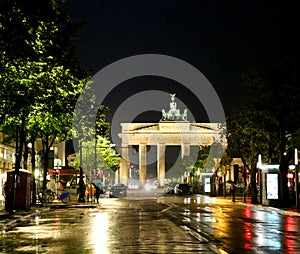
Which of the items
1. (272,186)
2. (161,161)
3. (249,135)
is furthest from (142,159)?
(272,186)

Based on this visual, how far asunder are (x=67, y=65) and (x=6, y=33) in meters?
12.6

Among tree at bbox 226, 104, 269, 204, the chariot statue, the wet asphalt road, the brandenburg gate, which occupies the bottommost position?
the wet asphalt road

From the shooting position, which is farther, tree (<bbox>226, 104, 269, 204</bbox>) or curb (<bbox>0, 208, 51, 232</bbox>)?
tree (<bbox>226, 104, 269, 204</bbox>)

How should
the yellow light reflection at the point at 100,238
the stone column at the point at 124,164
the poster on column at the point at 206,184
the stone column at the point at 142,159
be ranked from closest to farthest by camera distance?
the yellow light reflection at the point at 100,238 → the poster on column at the point at 206,184 → the stone column at the point at 124,164 → the stone column at the point at 142,159

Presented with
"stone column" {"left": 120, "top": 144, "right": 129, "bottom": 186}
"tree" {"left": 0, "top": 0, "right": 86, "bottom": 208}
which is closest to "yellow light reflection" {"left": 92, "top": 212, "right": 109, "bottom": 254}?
"tree" {"left": 0, "top": 0, "right": 86, "bottom": 208}

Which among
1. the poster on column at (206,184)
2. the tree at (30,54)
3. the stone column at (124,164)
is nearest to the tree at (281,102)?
the tree at (30,54)

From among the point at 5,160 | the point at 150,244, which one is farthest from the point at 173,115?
the point at 150,244

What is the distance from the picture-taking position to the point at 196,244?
17.4 m

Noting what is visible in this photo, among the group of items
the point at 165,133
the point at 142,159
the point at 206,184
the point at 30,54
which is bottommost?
Answer: the point at 206,184

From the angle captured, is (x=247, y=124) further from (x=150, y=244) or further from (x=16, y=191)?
(x=150, y=244)

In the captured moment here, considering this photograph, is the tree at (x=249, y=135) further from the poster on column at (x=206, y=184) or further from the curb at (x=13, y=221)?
the poster on column at (x=206, y=184)

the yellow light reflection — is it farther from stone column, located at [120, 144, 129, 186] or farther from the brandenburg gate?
the brandenburg gate

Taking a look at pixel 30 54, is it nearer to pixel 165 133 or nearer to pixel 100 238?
pixel 100 238

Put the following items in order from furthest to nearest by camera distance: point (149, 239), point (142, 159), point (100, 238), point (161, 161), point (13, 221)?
point (161, 161), point (142, 159), point (13, 221), point (100, 238), point (149, 239)
